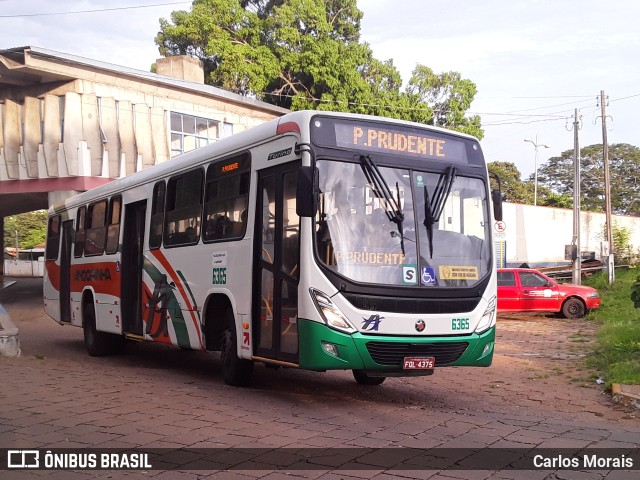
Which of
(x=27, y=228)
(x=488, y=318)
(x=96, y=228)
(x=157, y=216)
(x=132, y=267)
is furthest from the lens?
(x=27, y=228)

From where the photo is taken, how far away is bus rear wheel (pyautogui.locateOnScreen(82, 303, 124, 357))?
14.4 metres

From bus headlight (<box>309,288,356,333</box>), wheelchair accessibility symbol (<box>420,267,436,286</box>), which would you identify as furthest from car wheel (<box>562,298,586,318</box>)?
bus headlight (<box>309,288,356,333</box>)

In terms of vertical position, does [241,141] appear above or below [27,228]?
below

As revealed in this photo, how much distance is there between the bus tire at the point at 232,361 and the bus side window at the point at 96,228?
5204 mm

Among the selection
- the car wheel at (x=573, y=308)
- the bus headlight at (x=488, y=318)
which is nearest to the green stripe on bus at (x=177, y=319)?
the bus headlight at (x=488, y=318)

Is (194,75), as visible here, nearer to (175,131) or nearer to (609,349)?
(175,131)

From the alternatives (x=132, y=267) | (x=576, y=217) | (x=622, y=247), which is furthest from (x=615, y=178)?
(x=132, y=267)

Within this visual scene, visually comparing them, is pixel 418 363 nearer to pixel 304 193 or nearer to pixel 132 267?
pixel 304 193

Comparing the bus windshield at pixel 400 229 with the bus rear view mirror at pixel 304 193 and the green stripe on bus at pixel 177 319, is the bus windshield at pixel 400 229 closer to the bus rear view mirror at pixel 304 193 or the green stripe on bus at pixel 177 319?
the bus rear view mirror at pixel 304 193

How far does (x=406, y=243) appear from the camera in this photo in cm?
820

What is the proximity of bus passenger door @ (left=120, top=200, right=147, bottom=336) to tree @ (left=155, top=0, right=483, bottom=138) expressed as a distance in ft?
88.0

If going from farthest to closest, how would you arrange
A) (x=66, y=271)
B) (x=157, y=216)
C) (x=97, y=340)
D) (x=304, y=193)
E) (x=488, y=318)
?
1. (x=66, y=271)
2. (x=97, y=340)
3. (x=157, y=216)
4. (x=488, y=318)
5. (x=304, y=193)

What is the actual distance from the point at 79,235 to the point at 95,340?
243 cm

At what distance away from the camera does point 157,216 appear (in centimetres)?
1198
